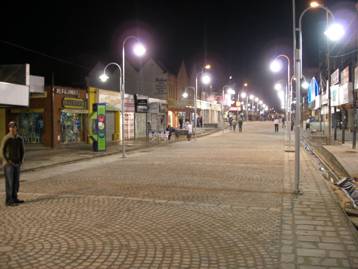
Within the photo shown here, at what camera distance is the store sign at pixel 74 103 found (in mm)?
28297

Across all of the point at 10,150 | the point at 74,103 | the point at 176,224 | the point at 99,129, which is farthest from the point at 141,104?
the point at 176,224

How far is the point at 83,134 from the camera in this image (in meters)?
31.2

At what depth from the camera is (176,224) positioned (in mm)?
7719

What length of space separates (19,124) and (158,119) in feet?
59.7

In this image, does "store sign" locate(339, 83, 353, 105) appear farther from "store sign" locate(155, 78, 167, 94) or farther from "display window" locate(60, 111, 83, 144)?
"store sign" locate(155, 78, 167, 94)

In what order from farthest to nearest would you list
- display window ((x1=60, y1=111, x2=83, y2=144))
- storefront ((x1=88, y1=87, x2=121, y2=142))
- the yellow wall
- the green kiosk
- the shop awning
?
storefront ((x1=88, y1=87, x2=121, y2=142)) < display window ((x1=60, y1=111, x2=83, y2=144)) < the shop awning < the yellow wall < the green kiosk

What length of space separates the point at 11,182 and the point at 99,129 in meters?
14.8

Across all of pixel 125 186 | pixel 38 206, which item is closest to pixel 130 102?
pixel 125 186

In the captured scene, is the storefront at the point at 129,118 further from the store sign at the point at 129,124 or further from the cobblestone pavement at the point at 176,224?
the cobblestone pavement at the point at 176,224

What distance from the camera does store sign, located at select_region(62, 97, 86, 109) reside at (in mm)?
Result: 28297

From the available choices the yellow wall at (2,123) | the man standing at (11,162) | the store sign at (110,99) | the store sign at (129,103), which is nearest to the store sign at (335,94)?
the store sign at (129,103)

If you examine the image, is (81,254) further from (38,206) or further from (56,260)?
(38,206)

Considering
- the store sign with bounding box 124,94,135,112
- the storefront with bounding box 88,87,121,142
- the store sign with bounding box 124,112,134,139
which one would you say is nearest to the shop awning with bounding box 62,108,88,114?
the storefront with bounding box 88,87,121,142

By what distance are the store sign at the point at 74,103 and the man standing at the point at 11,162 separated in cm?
1885
